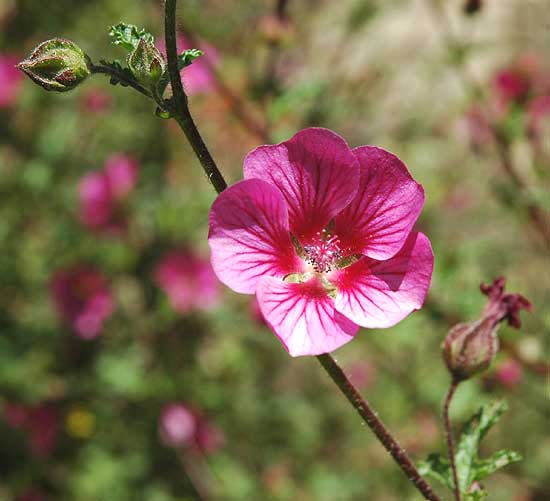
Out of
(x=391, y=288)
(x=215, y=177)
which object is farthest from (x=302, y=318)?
(x=215, y=177)

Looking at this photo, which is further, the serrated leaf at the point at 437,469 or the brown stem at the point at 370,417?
the serrated leaf at the point at 437,469

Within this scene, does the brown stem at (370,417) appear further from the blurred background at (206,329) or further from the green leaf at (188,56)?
the blurred background at (206,329)

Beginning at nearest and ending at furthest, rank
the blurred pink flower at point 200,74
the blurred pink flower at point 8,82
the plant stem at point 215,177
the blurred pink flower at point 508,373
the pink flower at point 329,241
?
the plant stem at point 215,177, the pink flower at point 329,241, the blurred pink flower at point 508,373, the blurred pink flower at point 200,74, the blurred pink flower at point 8,82

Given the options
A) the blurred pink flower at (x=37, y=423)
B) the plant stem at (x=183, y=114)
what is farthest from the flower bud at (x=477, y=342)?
the blurred pink flower at (x=37, y=423)

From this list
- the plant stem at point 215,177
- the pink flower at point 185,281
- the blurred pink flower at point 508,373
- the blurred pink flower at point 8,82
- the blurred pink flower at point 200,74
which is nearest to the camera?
→ the plant stem at point 215,177

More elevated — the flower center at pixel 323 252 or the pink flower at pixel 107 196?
the pink flower at pixel 107 196

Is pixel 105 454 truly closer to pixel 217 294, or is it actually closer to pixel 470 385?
pixel 217 294

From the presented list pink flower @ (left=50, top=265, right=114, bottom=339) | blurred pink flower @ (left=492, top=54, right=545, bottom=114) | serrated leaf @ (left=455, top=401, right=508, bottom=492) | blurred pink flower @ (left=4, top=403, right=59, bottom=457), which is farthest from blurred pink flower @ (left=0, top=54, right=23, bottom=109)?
serrated leaf @ (left=455, top=401, right=508, bottom=492)

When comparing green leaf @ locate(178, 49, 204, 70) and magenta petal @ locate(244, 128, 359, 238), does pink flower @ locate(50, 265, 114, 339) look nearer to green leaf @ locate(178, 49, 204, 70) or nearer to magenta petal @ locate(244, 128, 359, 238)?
magenta petal @ locate(244, 128, 359, 238)
